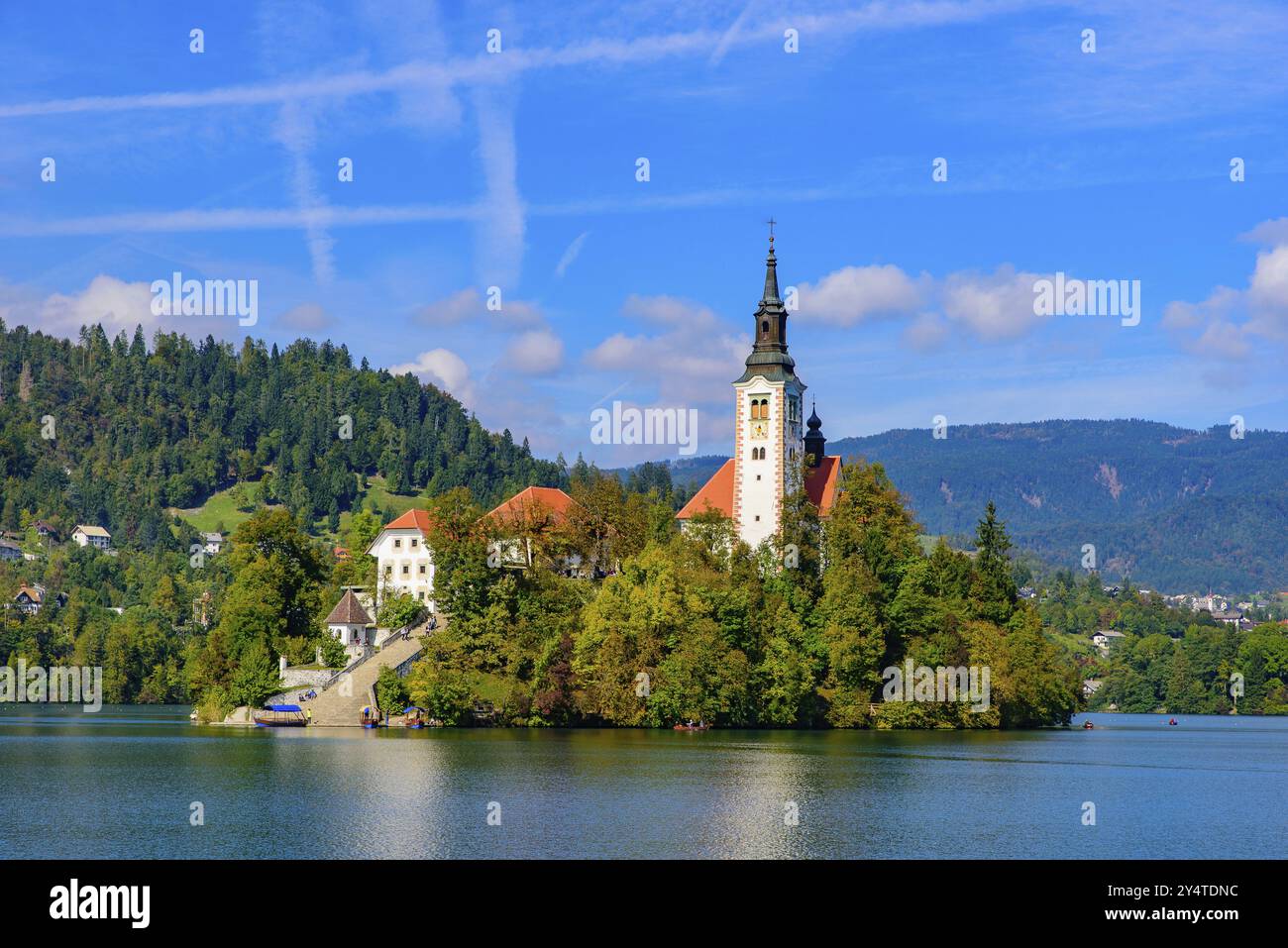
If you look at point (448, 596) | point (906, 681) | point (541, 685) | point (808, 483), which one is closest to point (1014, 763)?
point (906, 681)

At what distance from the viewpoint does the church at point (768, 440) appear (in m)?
102

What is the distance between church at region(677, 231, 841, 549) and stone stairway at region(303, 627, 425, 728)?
920 inches

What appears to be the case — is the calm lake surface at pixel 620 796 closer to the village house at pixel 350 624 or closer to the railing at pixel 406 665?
the railing at pixel 406 665

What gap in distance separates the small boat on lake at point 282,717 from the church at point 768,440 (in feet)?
92.7

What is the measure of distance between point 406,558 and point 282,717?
835 inches

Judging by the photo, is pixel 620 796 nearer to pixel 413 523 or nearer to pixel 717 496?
pixel 717 496

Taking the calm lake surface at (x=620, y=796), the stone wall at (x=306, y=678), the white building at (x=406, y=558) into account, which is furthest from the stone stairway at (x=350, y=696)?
the white building at (x=406, y=558)

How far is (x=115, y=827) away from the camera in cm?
4472

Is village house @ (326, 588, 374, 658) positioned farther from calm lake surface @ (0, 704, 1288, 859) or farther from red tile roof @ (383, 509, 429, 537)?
calm lake surface @ (0, 704, 1288, 859)

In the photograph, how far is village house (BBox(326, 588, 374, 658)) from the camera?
3730 inches

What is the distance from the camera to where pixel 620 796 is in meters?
51.3

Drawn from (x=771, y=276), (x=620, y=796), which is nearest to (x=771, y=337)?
(x=771, y=276)
